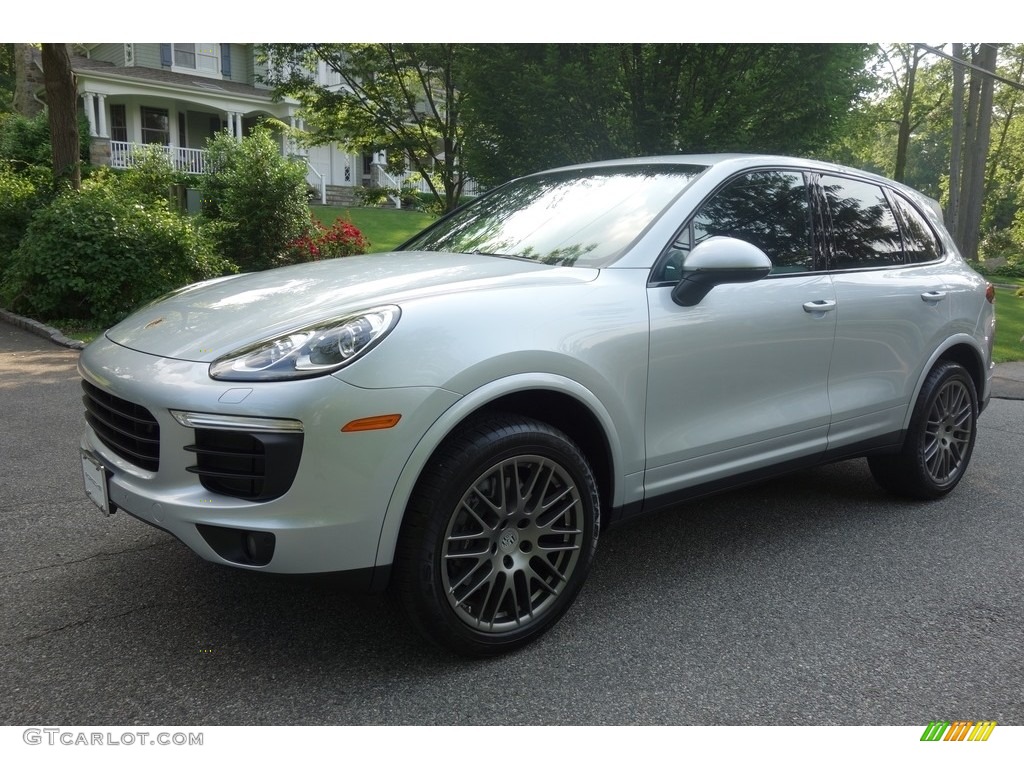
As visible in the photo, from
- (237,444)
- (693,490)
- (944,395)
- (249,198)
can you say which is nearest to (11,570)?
(237,444)

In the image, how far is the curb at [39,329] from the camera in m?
9.02

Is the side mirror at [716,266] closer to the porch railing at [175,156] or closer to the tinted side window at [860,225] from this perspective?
the tinted side window at [860,225]

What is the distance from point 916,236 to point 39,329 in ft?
29.5

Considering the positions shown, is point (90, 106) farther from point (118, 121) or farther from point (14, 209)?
point (14, 209)

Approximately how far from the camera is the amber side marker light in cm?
245

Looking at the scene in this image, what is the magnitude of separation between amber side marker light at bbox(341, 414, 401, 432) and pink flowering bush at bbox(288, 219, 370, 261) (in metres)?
11.4

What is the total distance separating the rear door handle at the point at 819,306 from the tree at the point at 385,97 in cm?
953

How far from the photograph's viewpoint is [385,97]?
43.7 ft

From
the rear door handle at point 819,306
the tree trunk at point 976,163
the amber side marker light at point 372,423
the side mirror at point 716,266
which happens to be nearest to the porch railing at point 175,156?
the tree trunk at point 976,163

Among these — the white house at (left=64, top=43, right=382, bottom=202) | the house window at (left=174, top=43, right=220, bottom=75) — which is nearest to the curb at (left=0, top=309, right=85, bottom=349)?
the white house at (left=64, top=43, right=382, bottom=202)

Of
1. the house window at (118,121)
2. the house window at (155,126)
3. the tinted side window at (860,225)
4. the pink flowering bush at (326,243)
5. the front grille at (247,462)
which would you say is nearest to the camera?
the front grille at (247,462)

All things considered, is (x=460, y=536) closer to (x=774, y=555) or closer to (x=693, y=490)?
(x=693, y=490)

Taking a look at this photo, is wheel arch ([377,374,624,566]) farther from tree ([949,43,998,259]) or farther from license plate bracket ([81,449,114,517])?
tree ([949,43,998,259])

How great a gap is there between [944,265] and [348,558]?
12.4 ft
